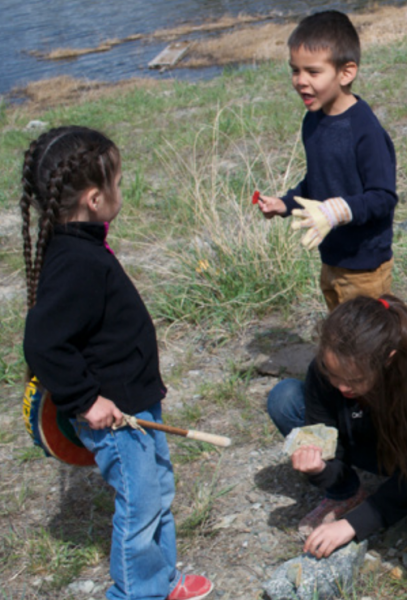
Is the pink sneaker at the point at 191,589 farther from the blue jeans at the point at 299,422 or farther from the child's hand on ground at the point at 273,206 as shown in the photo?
the child's hand on ground at the point at 273,206

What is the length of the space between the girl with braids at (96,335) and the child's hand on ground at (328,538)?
0.42 m

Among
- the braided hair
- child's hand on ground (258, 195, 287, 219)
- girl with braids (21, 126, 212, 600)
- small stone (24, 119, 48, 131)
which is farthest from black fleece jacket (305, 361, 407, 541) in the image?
small stone (24, 119, 48, 131)

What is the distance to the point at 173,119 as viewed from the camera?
8.02 m

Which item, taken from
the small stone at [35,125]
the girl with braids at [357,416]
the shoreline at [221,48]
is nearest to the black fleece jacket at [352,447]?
the girl with braids at [357,416]

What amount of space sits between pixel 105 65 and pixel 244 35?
397 cm

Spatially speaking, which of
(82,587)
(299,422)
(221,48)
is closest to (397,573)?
(299,422)

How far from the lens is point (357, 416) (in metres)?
2.21

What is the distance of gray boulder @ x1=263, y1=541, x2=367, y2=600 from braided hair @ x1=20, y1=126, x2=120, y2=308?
1.07 m

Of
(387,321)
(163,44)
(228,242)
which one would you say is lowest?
(163,44)

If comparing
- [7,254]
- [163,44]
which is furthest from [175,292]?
[163,44]

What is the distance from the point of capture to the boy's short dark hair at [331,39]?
251 centimetres

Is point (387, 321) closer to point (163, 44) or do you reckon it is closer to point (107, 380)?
point (107, 380)

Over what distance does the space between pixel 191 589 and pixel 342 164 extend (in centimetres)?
144

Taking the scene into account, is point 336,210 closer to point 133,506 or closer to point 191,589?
point 133,506
